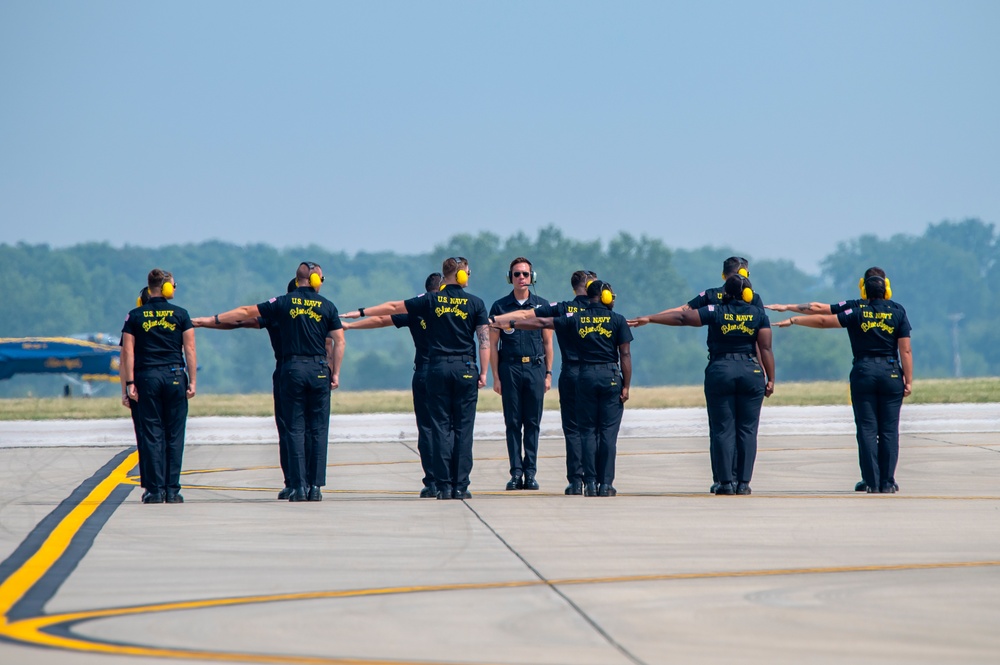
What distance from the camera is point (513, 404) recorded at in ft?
48.3

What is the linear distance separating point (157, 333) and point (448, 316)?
2.73 m

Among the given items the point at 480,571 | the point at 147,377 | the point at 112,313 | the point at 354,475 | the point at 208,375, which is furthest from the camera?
the point at 112,313

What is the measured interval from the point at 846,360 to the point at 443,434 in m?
141

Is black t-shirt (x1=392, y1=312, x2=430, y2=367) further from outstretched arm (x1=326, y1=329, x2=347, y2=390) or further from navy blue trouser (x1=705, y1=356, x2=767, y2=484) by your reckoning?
navy blue trouser (x1=705, y1=356, x2=767, y2=484)

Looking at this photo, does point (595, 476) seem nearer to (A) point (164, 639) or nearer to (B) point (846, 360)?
(A) point (164, 639)

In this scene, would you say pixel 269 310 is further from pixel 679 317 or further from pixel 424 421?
pixel 679 317

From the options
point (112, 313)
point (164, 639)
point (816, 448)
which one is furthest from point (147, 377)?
point (112, 313)

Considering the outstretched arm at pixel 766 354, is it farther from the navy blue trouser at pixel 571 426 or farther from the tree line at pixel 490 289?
the tree line at pixel 490 289

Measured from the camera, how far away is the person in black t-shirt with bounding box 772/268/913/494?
13898 mm

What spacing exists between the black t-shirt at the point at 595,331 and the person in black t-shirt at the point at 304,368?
2219mm

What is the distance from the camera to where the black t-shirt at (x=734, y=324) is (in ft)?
44.7

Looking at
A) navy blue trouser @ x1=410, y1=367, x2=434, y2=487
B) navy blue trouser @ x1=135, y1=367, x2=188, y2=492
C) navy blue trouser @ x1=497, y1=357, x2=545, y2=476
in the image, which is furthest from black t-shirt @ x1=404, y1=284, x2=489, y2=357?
navy blue trouser @ x1=135, y1=367, x2=188, y2=492

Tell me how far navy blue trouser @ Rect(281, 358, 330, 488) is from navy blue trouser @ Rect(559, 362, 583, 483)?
231 cm

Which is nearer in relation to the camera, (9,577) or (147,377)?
(9,577)
